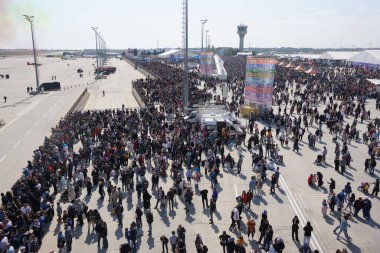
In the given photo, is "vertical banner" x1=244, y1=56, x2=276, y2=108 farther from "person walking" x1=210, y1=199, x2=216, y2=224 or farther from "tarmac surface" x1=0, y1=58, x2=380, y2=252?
"person walking" x1=210, y1=199, x2=216, y2=224

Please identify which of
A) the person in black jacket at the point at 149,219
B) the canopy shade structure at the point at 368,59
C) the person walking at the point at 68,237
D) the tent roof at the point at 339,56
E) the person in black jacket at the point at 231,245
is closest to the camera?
the person in black jacket at the point at 231,245

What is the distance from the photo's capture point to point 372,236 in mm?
13312

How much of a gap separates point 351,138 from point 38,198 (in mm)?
21596

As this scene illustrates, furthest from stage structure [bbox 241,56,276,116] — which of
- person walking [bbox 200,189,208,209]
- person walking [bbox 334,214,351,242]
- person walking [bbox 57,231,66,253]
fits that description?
person walking [bbox 57,231,66,253]

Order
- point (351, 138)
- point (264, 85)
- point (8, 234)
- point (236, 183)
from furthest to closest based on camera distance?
1. point (264, 85)
2. point (351, 138)
3. point (236, 183)
4. point (8, 234)

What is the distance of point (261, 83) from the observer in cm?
3372

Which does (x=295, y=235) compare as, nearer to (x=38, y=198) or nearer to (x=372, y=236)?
(x=372, y=236)

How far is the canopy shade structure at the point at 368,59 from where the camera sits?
72.7 m

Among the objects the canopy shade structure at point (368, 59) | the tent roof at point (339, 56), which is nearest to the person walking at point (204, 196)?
the canopy shade structure at point (368, 59)

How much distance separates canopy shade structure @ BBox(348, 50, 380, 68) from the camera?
72.7 metres

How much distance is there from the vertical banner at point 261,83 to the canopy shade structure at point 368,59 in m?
48.3

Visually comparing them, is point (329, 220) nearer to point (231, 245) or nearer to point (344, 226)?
point (344, 226)

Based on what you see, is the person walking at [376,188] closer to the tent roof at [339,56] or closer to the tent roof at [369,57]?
the tent roof at [369,57]

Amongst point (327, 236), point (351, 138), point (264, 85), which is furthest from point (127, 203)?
point (264, 85)
